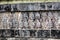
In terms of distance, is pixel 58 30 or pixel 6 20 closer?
pixel 58 30

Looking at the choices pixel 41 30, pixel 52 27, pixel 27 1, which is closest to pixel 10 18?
pixel 27 1

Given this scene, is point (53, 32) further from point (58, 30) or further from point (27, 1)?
point (27, 1)

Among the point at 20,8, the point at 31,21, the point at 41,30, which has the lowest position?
the point at 41,30

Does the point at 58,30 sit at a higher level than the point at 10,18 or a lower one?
lower

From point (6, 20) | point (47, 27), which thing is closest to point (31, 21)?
point (47, 27)

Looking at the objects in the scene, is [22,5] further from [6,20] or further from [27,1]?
[6,20]

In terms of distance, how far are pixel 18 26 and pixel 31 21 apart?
45 cm

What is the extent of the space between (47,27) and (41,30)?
208 mm

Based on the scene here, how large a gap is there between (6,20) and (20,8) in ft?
1.99

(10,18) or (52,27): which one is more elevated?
(10,18)

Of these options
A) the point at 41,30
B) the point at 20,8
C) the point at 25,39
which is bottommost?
the point at 25,39

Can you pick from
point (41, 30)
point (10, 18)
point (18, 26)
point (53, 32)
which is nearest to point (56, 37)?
point (53, 32)

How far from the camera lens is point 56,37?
4438 mm

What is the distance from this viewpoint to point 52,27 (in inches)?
177
